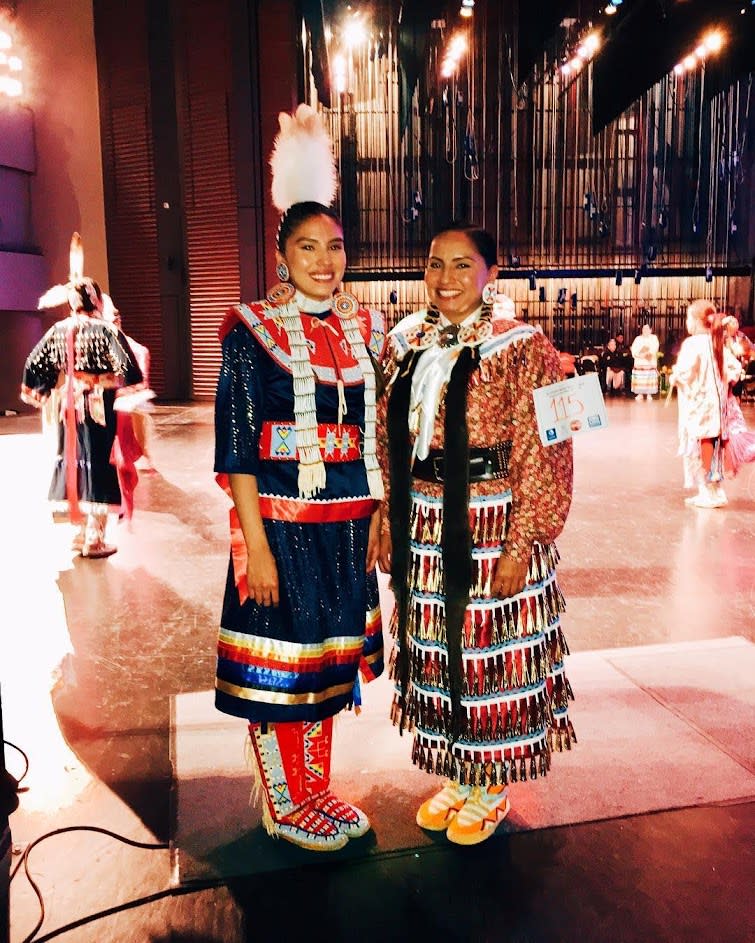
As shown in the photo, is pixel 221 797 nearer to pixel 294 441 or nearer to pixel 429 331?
pixel 294 441

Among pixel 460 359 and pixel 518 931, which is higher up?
pixel 460 359

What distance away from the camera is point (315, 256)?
1928 millimetres

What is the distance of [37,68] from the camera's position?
13.4 meters

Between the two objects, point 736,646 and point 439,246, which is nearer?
point 439,246

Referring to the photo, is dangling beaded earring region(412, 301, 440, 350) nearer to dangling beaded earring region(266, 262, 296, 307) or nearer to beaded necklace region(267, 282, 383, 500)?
beaded necklace region(267, 282, 383, 500)

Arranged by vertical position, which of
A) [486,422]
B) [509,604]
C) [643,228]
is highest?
[643,228]

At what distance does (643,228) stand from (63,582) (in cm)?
1376

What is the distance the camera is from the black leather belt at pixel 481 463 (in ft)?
6.48

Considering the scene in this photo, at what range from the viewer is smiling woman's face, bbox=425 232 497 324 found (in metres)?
1.95

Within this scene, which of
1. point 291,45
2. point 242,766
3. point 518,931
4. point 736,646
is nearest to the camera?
point 518,931

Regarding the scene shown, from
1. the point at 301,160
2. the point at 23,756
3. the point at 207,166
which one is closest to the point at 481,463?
the point at 301,160

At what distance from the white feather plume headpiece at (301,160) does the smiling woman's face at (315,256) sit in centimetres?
9

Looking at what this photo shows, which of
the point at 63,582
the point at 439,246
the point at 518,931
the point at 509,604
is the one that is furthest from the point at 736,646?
the point at 63,582

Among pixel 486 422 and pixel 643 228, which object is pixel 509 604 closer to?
pixel 486 422
